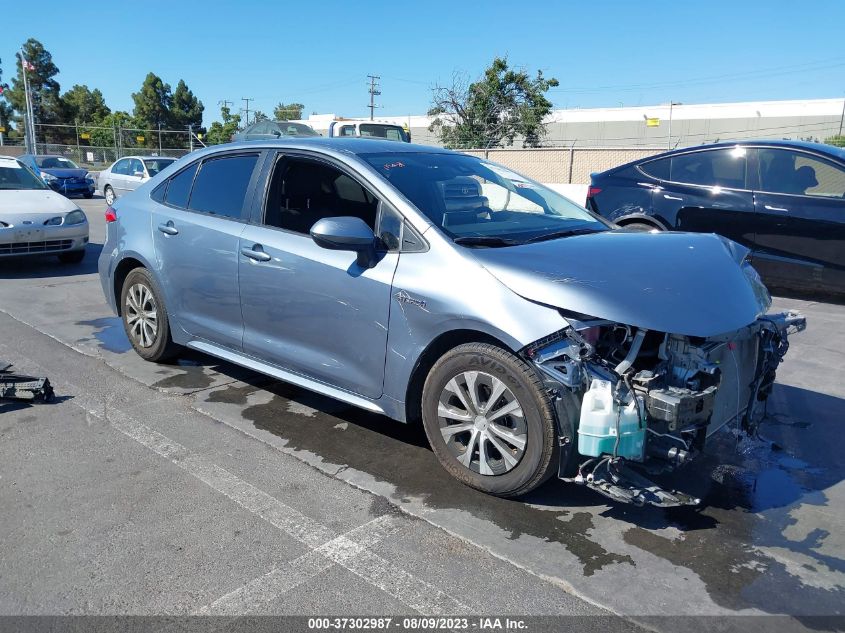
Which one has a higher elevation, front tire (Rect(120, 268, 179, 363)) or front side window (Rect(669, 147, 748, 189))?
front side window (Rect(669, 147, 748, 189))

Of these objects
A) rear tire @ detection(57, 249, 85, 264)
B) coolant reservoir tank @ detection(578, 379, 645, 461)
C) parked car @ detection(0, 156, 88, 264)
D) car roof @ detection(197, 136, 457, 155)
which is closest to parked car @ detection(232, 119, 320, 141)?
parked car @ detection(0, 156, 88, 264)

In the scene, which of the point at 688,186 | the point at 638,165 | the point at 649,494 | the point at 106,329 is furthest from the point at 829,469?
the point at 106,329

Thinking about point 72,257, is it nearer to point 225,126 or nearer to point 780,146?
point 780,146

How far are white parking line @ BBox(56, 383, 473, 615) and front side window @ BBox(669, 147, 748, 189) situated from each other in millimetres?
6485

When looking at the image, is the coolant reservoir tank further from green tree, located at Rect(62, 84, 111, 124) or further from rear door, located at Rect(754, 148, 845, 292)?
green tree, located at Rect(62, 84, 111, 124)

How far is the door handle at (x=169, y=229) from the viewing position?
5.10 metres

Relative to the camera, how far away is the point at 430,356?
3662 millimetres

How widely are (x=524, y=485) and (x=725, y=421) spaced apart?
1081 mm

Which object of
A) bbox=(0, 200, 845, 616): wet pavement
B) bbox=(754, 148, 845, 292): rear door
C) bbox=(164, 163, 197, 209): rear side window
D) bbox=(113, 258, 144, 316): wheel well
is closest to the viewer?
bbox=(0, 200, 845, 616): wet pavement

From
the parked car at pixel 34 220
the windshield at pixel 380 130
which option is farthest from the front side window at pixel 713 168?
the windshield at pixel 380 130

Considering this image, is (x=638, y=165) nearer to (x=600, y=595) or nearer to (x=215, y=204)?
(x=215, y=204)

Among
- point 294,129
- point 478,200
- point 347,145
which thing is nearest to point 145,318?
point 347,145

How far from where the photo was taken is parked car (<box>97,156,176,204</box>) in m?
19.6

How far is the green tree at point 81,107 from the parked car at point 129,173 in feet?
179
